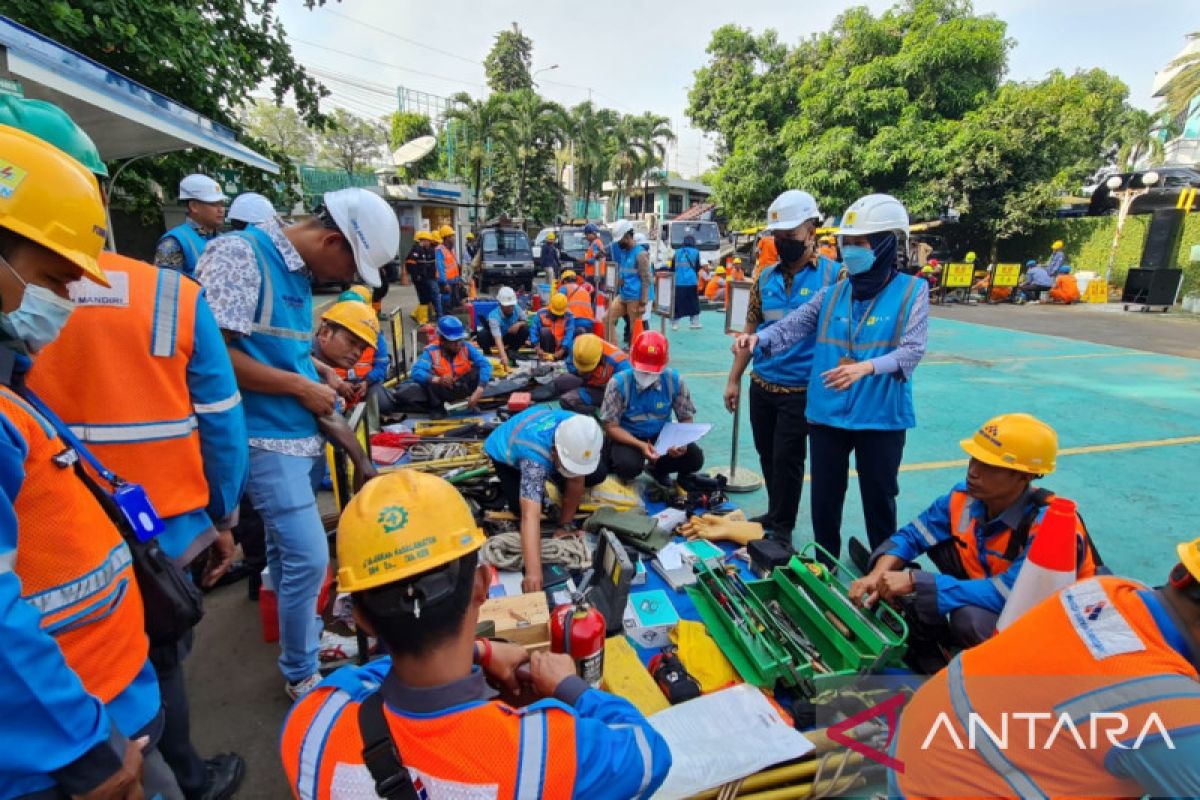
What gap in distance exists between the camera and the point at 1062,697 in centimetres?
120

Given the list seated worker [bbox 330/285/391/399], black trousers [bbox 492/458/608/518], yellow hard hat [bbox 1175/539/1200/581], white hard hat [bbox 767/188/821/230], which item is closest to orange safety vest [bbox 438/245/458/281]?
seated worker [bbox 330/285/391/399]

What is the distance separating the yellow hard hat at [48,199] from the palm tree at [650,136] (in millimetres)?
40322

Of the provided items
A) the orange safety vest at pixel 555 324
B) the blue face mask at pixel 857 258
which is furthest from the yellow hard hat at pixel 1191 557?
the orange safety vest at pixel 555 324

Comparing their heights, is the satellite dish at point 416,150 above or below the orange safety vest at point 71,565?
above

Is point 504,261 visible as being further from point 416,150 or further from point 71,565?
point 71,565

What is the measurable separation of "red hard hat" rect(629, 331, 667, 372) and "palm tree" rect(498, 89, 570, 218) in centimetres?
2746

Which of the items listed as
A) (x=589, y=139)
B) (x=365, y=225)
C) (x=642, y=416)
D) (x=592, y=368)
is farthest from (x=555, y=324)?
(x=589, y=139)

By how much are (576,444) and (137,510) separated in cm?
209

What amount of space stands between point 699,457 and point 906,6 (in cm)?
2429

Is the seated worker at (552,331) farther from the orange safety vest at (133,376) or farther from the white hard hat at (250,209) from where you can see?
the orange safety vest at (133,376)

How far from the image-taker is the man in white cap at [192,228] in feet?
13.9

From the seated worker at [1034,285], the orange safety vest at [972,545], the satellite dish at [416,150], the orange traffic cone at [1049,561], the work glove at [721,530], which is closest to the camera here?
the orange traffic cone at [1049,561]

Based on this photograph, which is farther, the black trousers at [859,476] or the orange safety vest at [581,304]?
the orange safety vest at [581,304]

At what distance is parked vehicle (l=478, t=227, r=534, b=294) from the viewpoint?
16.1 meters
